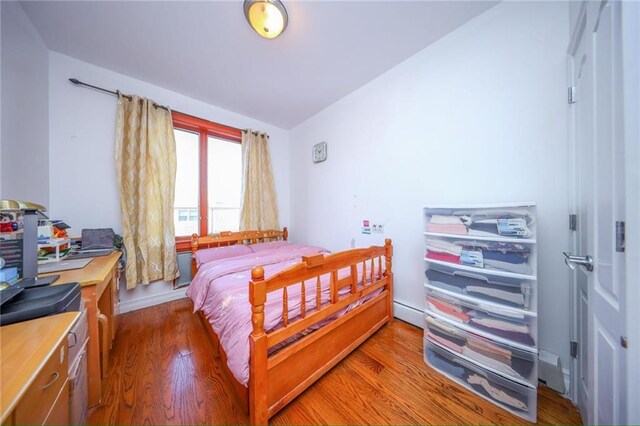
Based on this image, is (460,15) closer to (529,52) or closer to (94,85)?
(529,52)

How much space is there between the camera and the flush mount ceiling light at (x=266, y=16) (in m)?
1.43

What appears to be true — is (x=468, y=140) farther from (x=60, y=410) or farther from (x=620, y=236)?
(x=60, y=410)

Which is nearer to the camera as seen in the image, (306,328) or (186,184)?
(306,328)

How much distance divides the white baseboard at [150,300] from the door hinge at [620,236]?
3567mm

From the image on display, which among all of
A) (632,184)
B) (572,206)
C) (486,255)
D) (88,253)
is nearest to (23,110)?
(88,253)

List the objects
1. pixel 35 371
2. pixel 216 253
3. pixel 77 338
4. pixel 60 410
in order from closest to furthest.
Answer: pixel 35 371 < pixel 60 410 < pixel 77 338 < pixel 216 253

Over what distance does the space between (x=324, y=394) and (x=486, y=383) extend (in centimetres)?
101

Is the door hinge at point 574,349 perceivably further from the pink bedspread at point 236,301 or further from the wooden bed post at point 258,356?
the wooden bed post at point 258,356

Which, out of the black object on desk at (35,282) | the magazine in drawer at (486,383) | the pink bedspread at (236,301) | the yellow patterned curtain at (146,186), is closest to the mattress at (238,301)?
the pink bedspread at (236,301)

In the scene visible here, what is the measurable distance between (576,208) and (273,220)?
10.4 feet

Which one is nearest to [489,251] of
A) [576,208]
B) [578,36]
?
[576,208]

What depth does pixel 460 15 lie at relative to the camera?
1.61m

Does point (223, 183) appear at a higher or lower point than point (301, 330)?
higher

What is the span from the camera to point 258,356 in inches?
40.1
